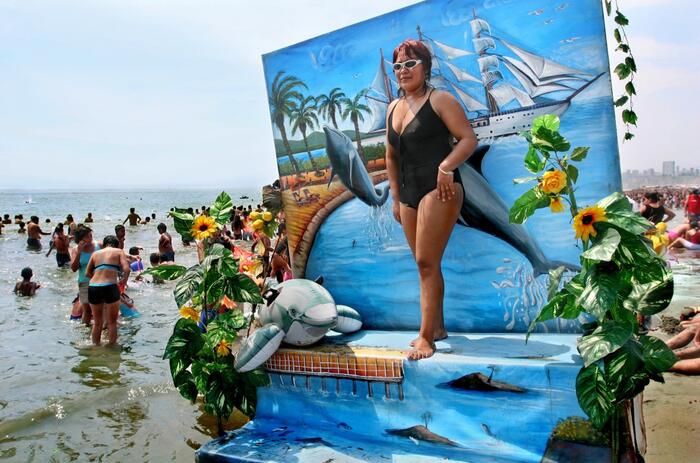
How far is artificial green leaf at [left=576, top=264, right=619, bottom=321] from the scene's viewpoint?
8.66 ft

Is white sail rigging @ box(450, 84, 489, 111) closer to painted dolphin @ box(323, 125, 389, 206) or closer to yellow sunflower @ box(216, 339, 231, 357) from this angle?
painted dolphin @ box(323, 125, 389, 206)

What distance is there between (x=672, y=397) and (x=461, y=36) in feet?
11.5

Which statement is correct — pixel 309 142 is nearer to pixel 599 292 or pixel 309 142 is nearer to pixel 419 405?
pixel 419 405

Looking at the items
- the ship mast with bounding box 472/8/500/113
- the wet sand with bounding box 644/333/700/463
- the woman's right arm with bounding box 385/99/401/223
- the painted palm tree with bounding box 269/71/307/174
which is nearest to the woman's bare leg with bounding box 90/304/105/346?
the painted palm tree with bounding box 269/71/307/174

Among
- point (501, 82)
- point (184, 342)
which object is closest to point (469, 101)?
point (501, 82)

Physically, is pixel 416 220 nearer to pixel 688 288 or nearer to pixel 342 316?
pixel 342 316

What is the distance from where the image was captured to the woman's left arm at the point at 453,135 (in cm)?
378

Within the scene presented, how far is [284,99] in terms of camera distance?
200 inches

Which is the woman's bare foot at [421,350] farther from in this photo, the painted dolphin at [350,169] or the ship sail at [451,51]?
the ship sail at [451,51]

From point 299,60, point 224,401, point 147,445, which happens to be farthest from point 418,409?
point 299,60

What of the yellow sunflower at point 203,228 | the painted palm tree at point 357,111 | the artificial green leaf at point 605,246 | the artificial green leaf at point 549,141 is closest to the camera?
the artificial green leaf at point 605,246

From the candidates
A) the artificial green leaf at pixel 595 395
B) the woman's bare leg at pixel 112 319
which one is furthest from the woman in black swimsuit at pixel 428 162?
the woman's bare leg at pixel 112 319

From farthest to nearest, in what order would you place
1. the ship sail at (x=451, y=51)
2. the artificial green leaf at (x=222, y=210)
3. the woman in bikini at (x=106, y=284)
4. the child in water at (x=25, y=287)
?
the child in water at (x=25, y=287), the woman in bikini at (x=106, y=284), the artificial green leaf at (x=222, y=210), the ship sail at (x=451, y=51)

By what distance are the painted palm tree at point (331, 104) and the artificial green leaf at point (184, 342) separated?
2.05 m
